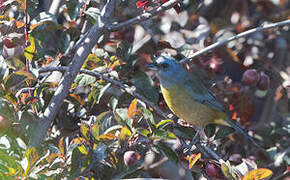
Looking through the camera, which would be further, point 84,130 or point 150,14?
point 150,14

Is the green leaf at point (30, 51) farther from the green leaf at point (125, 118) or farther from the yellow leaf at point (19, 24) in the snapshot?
the green leaf at point (125, 118)

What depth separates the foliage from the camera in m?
1.66

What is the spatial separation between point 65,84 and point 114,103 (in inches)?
13.8

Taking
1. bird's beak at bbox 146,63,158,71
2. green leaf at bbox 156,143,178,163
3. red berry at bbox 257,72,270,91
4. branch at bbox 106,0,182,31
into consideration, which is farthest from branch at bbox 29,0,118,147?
red berry at bbox 257,72,270,91

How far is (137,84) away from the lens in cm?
220

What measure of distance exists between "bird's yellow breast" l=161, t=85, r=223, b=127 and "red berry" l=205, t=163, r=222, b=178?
0.66 meters

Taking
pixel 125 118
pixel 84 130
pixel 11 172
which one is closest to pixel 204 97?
pixel 125 118

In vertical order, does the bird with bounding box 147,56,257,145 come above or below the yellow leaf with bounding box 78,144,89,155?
below

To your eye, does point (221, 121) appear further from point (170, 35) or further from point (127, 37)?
point (127, 37)

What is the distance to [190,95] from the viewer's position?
2635 mm

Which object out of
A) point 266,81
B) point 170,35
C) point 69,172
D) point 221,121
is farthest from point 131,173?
point 266,81

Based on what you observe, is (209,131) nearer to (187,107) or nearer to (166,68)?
(187,107)

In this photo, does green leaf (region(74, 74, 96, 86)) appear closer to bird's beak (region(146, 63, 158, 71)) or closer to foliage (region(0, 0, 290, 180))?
foliage (region(0, 0, 290, 180))

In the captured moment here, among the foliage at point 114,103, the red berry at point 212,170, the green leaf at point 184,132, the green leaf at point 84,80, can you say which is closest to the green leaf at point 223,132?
the foliage at point 114,103
